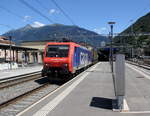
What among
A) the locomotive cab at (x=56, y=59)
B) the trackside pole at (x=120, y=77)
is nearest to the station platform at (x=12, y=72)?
the locomotive cab at (x=56, y=59)

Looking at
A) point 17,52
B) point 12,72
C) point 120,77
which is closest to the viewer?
point 120,77

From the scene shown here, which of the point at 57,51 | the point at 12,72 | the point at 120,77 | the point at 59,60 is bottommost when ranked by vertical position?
the point at 12,72

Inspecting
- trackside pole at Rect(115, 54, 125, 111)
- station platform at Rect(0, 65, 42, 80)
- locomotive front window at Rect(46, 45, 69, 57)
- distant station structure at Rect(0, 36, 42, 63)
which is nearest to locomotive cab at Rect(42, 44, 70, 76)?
locomotive front window at Rect(46, 45, 69, 57)

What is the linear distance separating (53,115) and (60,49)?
1255cm

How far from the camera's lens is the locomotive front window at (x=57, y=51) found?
20.6 metres

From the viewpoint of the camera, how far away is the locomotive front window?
20.6 meters

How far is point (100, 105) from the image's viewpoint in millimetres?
10008

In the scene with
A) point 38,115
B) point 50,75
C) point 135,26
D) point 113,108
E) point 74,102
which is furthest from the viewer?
point 135,26

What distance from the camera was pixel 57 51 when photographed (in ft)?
68.5

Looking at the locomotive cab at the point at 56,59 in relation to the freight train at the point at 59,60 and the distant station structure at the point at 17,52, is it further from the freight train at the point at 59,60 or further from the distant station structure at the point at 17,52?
the distant station structure at the point at 17,52

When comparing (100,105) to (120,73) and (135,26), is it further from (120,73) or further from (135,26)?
(135,26)

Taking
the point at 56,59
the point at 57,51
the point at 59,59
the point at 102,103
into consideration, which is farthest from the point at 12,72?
the point at 102,103

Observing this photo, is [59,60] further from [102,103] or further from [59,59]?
[102,103]

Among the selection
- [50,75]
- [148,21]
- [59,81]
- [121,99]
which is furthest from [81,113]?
[148,21]
